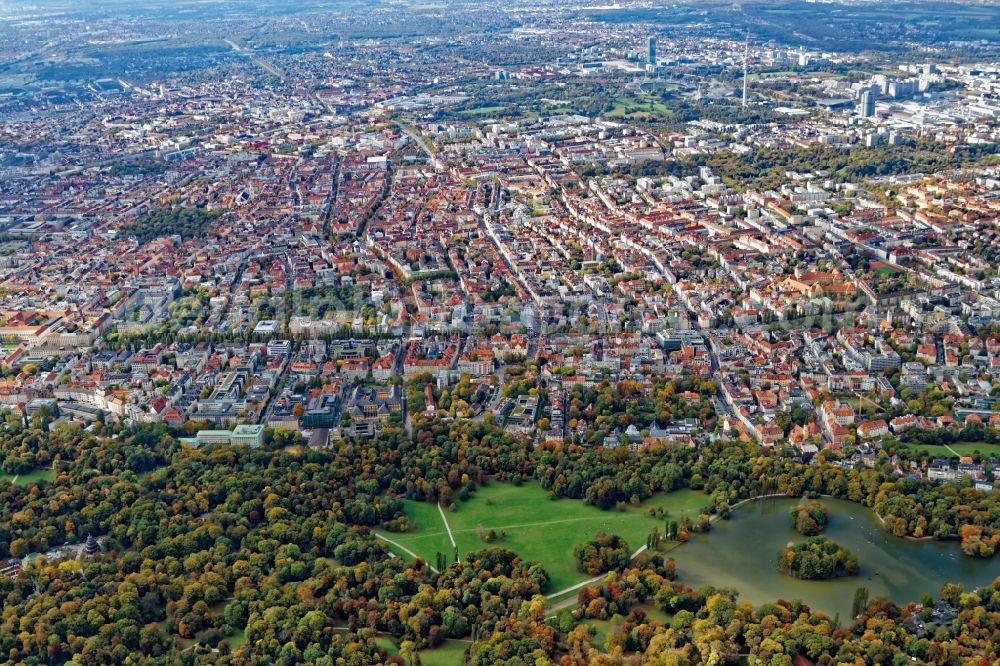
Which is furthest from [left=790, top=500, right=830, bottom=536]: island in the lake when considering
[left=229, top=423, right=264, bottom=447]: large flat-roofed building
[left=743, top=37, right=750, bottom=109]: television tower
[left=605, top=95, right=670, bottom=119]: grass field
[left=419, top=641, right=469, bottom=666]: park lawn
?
[left=743, top=37, right=750, bottom=109]: television tower

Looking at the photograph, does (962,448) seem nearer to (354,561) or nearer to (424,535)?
(424,535)

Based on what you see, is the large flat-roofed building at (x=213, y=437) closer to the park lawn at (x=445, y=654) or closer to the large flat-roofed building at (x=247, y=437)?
the large flat-roofed building at (x=247, y=437)

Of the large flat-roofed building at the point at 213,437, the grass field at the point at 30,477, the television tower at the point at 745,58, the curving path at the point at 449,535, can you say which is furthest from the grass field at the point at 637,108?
the grass field at the point at 30,477

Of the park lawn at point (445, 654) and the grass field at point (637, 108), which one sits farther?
the grass field at point (637, 108)

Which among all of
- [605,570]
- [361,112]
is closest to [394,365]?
[605,570]

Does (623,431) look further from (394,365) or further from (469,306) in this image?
(469,306)

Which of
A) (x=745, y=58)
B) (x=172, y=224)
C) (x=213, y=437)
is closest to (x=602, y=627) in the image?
(x=213, y=437)
